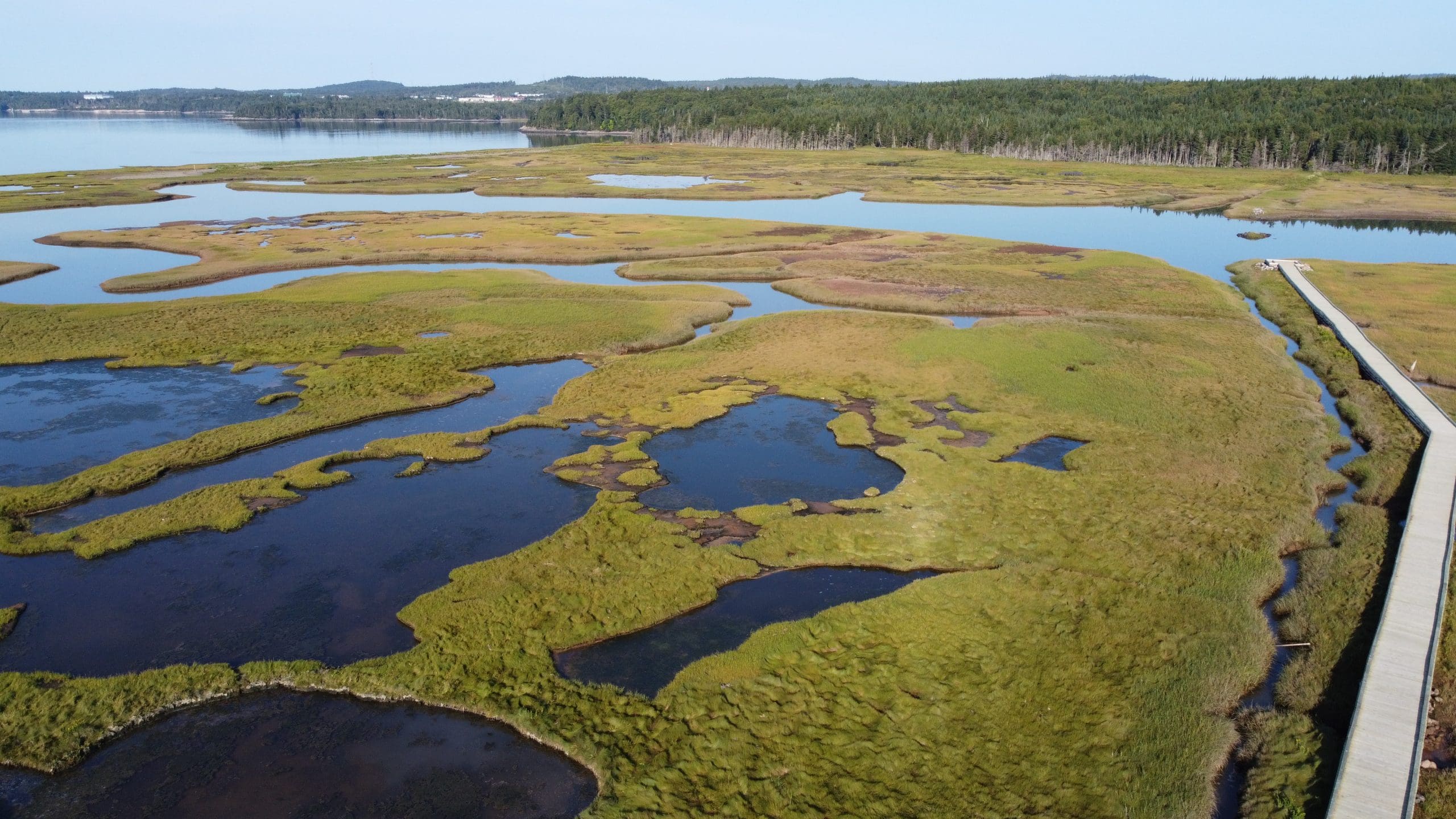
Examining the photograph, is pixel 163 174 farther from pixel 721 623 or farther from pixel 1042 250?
pixel 721 623

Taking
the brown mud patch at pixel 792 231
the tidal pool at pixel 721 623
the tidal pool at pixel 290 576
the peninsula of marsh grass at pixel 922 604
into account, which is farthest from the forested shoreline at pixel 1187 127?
the tidal pool at pixel 290 576

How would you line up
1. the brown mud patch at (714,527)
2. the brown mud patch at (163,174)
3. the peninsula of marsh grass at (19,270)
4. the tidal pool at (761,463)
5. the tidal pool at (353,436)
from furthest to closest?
the brown mud patch at (163,174) → the peninsula of marsh grass at (19,270) → the tidal pool at (761,463) → the tidal pool at (353,436) → the brown mud patch at (714,527)

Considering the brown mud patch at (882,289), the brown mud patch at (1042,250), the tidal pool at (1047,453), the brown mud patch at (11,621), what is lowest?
the brown mud patch at (11,621)

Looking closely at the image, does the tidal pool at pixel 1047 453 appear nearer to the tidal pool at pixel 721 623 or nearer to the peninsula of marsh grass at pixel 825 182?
the tidal pool at pixel 721 623

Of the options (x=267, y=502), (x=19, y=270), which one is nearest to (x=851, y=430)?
(x=267, y=502)

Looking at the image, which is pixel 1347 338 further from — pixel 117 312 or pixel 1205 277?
pixel 117 312
